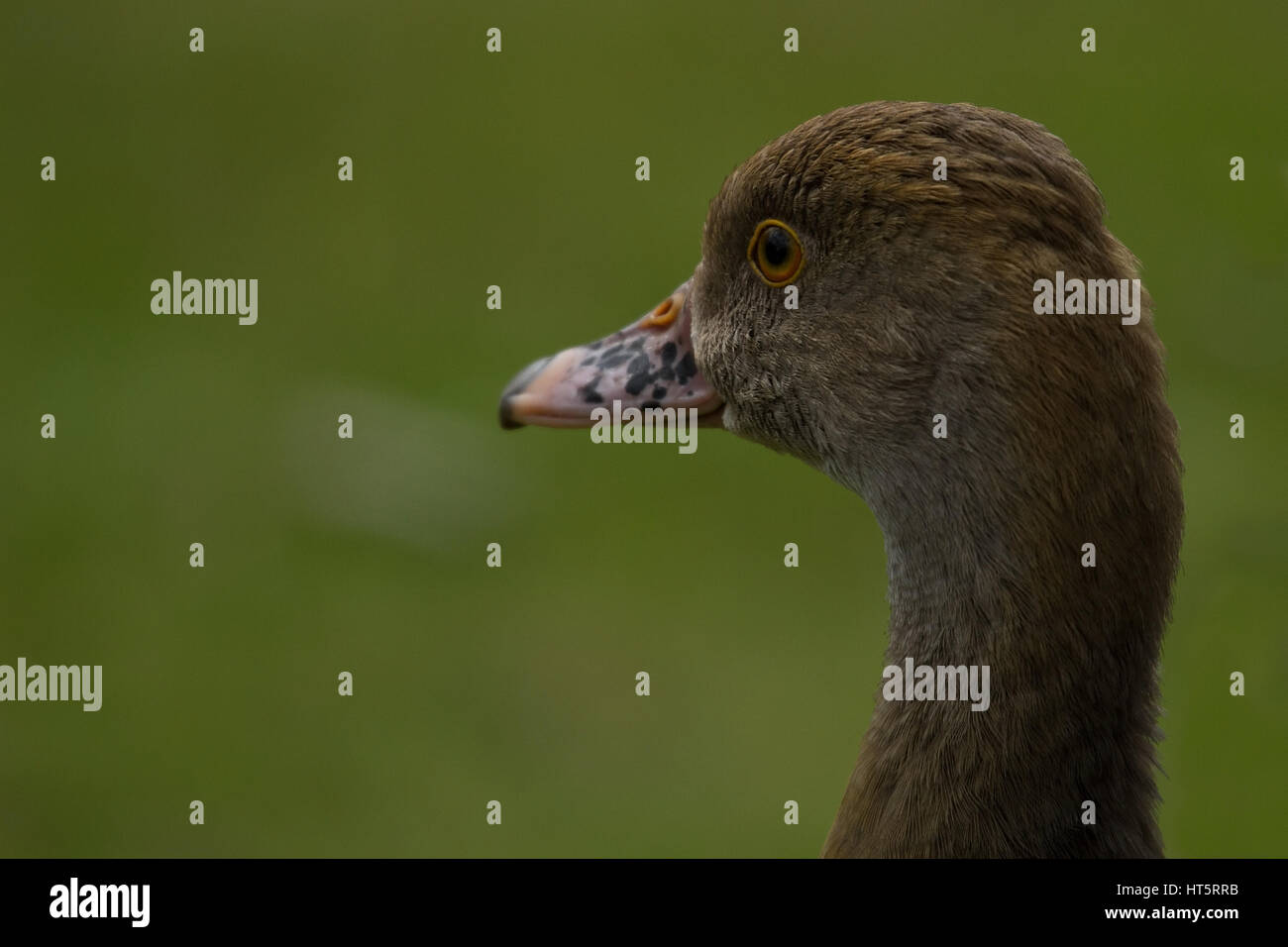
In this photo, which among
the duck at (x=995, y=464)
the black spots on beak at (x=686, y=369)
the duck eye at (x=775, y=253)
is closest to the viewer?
the duck at (x=995, y=464)

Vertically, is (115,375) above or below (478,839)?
above

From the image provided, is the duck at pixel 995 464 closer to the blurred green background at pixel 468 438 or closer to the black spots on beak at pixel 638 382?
the black spots on beak at pixel 638 382

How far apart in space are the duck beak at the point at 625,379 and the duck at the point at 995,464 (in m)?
0.52

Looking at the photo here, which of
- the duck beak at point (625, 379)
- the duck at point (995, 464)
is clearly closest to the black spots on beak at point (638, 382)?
the duck beak at point (625, 379)

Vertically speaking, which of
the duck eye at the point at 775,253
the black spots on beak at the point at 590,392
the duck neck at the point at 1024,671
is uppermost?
the duck eye at the point at 775,253

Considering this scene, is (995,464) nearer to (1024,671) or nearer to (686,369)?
(1024,671)

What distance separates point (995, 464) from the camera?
305 cm

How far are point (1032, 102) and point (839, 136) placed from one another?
6.66 metres

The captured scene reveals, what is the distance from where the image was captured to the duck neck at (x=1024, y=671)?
3.02 meters

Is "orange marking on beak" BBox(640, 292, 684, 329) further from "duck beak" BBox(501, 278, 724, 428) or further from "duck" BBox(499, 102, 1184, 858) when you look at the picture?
"duck" BBox(499, 102, 1184, 858)

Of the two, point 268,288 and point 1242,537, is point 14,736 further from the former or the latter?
point 1242,537

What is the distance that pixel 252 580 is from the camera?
746cm

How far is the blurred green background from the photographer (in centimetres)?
668

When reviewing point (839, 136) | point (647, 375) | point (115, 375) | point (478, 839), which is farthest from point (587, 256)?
point (839, 136)
